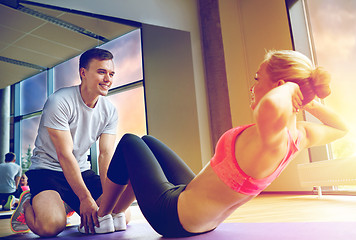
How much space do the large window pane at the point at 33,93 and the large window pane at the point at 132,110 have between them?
6.65ft

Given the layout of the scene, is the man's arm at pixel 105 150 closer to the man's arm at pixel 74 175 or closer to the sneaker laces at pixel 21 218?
the man's arm at pixel 74 175

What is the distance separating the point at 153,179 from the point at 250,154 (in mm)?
428

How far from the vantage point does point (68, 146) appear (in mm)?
1639

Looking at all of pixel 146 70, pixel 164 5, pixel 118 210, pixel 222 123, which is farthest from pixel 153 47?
pixel 118 210

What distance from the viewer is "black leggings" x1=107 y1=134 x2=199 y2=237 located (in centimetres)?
114

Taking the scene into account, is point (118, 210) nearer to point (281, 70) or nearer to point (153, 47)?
point (281, 70)

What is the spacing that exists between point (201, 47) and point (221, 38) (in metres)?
0.30

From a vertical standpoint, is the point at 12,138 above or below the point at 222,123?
above

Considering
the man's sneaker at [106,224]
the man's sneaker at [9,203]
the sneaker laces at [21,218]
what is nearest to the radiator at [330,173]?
the man's sneaker at [106,224]

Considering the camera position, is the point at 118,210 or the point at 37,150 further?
the point at 37,150

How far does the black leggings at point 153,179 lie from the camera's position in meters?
1.14

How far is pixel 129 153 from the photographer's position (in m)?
1.29

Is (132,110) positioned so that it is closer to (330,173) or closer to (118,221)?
(330,173)

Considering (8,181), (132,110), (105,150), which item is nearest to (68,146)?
(105,150)
